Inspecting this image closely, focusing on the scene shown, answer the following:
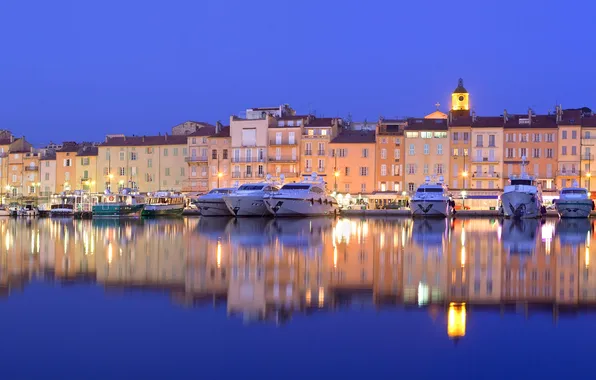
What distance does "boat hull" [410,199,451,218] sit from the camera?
2463 inches

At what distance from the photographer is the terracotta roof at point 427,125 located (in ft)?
281

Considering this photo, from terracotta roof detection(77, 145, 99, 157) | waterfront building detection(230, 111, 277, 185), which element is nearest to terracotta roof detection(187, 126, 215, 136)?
waterfront building detection(230, 111, 277, 185)

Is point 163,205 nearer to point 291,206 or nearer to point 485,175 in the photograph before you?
point 291,206

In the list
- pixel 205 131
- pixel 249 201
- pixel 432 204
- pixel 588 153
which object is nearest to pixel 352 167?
pixel 205 131

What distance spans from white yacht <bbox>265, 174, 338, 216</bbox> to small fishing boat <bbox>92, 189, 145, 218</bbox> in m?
14.6

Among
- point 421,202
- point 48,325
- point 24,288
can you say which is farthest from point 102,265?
point 421,202

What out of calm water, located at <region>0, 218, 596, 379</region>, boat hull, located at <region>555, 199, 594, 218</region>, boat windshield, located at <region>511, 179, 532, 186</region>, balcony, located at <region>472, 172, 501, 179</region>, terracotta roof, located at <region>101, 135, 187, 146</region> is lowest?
calm water, located at <region>0, 218, 596, 379</region>

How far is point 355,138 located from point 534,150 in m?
18.5

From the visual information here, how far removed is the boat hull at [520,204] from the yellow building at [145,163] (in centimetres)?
4271

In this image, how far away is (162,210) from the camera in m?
72.8

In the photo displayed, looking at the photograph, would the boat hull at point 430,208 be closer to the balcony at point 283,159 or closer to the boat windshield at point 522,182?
the boat windshield at point 522,182

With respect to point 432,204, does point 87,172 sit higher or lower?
higher

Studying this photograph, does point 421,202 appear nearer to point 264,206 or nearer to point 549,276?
point 264,206

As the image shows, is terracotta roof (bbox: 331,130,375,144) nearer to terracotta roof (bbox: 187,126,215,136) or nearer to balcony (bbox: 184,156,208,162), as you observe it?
balcony (bbox: 184,156,208,162)
